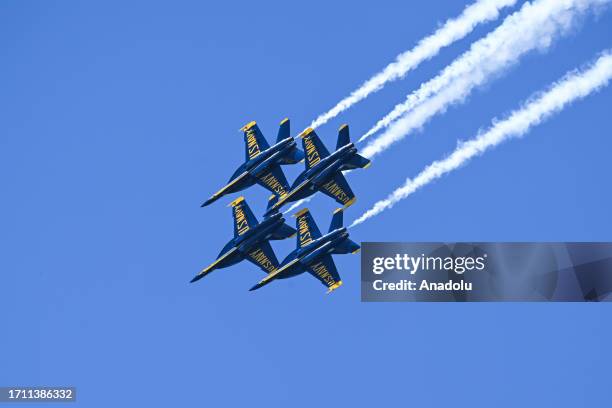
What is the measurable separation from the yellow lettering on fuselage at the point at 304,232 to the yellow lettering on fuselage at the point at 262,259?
388 cm

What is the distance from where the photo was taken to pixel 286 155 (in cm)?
12056

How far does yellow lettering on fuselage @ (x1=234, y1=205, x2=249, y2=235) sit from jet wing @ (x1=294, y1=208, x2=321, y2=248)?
12.7 feet

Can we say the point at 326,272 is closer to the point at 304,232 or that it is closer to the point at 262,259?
the point at 304,232

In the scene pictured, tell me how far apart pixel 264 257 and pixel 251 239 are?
158 cm

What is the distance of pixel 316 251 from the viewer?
118875mm

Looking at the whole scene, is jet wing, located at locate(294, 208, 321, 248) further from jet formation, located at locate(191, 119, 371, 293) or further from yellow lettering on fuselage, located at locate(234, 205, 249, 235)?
yellow lettering on fuselage, located at locate(234, 205, 249, 235)

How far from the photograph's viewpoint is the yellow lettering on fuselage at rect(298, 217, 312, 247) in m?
120

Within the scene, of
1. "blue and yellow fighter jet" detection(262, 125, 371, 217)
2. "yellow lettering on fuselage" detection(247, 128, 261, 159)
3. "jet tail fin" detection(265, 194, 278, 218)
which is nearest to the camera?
"blue and yellow fighter jet" detection(262, 125, 371, 217)

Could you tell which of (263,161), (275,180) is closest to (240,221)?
(275,180)

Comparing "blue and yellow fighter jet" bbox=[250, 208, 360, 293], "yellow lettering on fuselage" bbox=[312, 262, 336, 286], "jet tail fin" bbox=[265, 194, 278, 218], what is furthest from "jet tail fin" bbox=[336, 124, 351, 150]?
"yellow lettering on fuselage" bbox=[312, 262, 336, 286]

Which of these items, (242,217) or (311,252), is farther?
(242,217)

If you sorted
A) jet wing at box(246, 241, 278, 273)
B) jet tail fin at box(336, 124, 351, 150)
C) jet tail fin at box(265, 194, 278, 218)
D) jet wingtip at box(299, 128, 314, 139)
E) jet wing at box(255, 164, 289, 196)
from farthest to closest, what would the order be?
jet wing at box(246, 241, 278, 273)
jet wing at box(255, 164, 289, 196)
jet tail fin at box(265, 194, 278, 218)
jet wingtip at box(299, 128, 314, 139)
jet tail fin at box(336, 124, 351, 150)

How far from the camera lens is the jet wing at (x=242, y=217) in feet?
402

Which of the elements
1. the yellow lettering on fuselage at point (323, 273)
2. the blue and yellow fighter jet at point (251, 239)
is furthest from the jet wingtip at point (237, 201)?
the yellow lettering on fuselage at point (323, 273)
